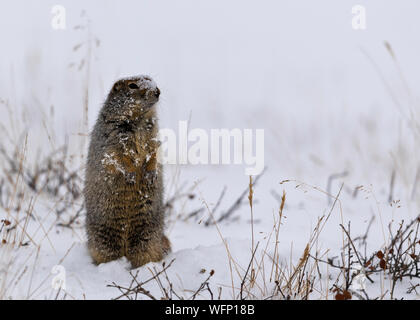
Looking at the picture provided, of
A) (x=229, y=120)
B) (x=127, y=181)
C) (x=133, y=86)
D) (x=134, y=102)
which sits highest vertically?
(x=133, y=86)

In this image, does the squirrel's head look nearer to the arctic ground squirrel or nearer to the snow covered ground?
the arctic ground squirrel

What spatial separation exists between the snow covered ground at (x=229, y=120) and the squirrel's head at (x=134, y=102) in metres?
0.30

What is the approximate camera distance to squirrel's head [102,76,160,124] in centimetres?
384

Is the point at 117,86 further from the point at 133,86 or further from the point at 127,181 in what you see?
the point at 127,181

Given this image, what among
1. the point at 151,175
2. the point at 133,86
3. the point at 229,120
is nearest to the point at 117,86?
the point at 133,86

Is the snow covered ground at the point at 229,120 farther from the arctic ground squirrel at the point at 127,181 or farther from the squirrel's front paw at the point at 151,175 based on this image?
the squirrel's front paw at the point at 151,175

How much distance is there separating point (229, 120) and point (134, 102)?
23.1 ft

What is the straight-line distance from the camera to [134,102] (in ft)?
12.6

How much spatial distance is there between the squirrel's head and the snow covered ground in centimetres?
30

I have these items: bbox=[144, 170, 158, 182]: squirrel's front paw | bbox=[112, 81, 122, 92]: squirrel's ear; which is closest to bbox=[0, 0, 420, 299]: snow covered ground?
bbox=[112, 81, 122, 92]: squirrel's ear

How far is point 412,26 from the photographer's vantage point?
14820 millimetres

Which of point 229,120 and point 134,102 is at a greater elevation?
point 134,102
